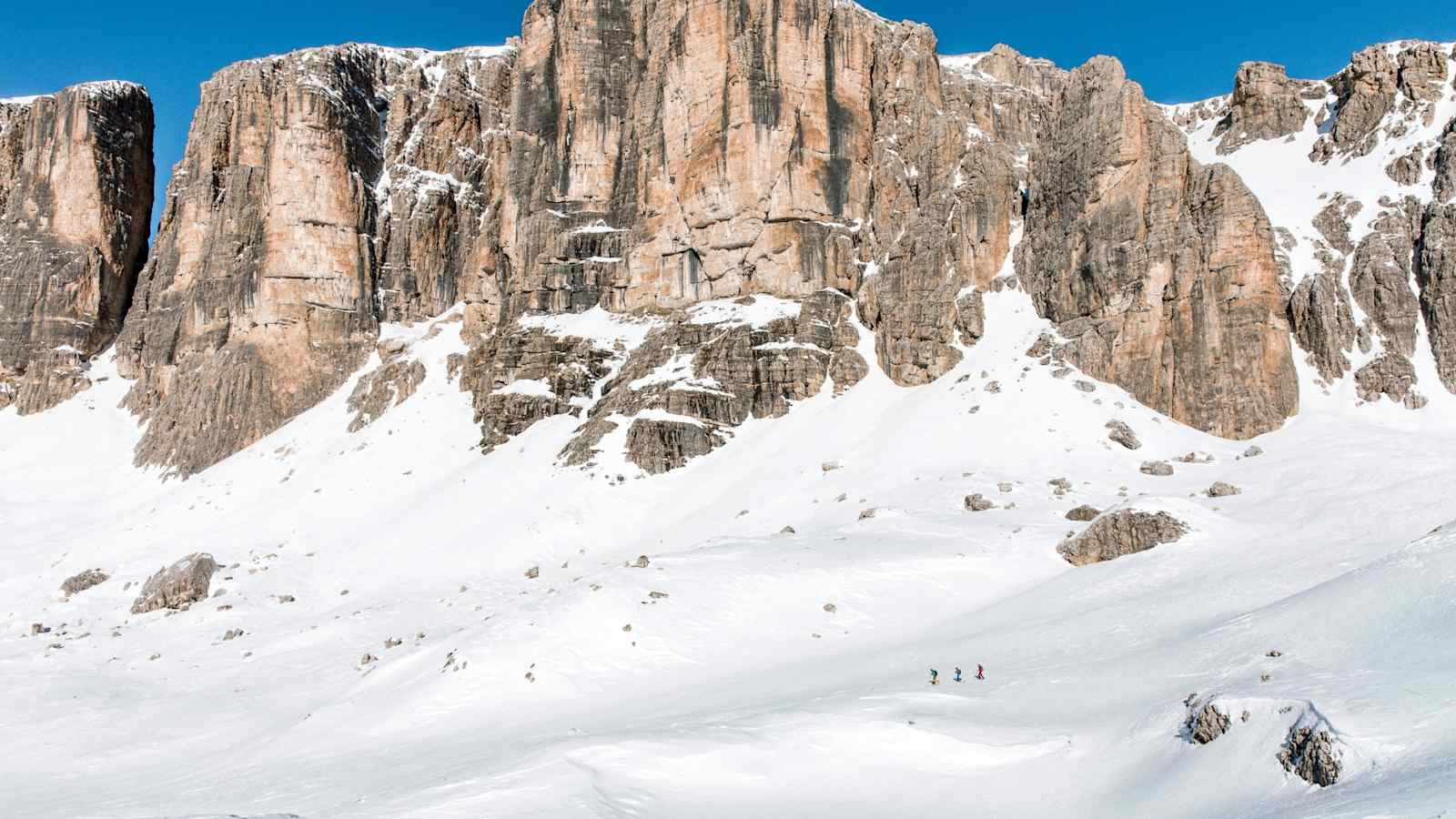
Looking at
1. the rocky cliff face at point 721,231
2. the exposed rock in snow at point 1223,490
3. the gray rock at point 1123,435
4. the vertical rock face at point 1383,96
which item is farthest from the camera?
the vertical rock face at point 1383,96

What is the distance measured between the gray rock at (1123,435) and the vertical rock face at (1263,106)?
30559 mm

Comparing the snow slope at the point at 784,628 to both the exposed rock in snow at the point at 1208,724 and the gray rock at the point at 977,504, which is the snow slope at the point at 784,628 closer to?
the exposed rock in snow at the point at 1208,724

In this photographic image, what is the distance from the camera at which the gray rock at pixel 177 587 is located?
41.8 meters

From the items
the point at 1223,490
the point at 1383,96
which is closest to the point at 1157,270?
the point at 1223,490

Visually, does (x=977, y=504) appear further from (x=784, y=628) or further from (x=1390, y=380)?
(x=1390, y=380)

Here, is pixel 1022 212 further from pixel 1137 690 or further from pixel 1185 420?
pixel 1137 690

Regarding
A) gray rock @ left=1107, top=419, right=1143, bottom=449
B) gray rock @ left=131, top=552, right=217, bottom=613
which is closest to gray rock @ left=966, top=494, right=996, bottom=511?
gray rock @ left=1107, top=419, right=1143, bottom=449

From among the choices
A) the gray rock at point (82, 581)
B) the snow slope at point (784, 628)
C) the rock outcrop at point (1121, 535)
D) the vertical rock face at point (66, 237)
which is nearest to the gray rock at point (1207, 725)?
the snow slope at point (784, 628)

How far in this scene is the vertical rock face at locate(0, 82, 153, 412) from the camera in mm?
79438

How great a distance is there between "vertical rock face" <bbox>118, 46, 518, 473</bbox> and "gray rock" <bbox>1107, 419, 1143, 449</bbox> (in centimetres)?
4898

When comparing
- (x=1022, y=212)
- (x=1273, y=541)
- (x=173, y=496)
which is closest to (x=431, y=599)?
(x=1273, y=541)

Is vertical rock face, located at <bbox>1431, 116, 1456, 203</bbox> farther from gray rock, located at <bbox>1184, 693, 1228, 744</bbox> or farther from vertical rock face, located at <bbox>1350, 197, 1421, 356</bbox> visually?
gray rock, located at <bbox>1184, 693, 1228, 744</bbox>

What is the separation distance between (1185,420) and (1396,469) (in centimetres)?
1279

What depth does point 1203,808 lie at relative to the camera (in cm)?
1152
